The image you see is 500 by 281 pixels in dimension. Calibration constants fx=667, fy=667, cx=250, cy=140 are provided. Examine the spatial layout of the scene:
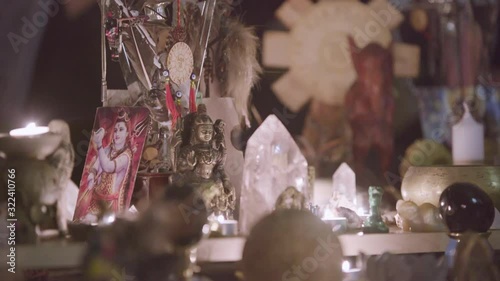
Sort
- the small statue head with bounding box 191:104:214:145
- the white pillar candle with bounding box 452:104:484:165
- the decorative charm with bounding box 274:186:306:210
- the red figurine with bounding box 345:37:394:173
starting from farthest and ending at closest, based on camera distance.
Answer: the red figurine with bounding box 345:37:394:173 < the white pillar candle with bounding box 452:104:484:165 < the small statue head with bounding box 191:104:214:145 < the decorative charm with bounding box 274:186:306:210

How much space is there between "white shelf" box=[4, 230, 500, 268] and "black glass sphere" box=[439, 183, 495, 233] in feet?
0.53

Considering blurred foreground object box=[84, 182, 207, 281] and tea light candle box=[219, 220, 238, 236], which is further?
tea light candle box=[219, 220, 238, 236]

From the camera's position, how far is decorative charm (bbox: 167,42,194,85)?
198 centimetres

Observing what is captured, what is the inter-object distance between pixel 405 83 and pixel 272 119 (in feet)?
4.42

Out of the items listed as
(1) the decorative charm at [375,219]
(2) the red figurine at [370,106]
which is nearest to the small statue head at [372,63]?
(2) the red figurine at [370,106]

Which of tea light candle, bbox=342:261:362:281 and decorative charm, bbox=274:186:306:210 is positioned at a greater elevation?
decorative charm, bbox=274:186:306:210

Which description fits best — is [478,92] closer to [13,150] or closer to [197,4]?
[197,4]

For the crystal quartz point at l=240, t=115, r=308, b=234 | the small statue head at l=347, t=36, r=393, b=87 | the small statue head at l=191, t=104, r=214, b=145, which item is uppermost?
the small statue head at l=347, t=36, r=393, b=87

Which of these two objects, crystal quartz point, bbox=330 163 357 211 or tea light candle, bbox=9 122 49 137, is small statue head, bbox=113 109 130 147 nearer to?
tea light candle, bbox=9 122 49 137

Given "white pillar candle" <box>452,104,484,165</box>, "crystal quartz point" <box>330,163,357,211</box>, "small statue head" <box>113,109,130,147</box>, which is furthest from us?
"white pillar candle" <box>452,104,484,165</box>

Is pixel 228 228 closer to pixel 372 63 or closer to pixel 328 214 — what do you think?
pixel 328 214

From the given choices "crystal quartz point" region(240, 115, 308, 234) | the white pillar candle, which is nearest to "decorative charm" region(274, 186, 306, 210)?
"crystal quartz point" region(240, 115, 308, 234)

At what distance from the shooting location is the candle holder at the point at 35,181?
1411mm

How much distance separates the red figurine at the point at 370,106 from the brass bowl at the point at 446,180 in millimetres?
638
